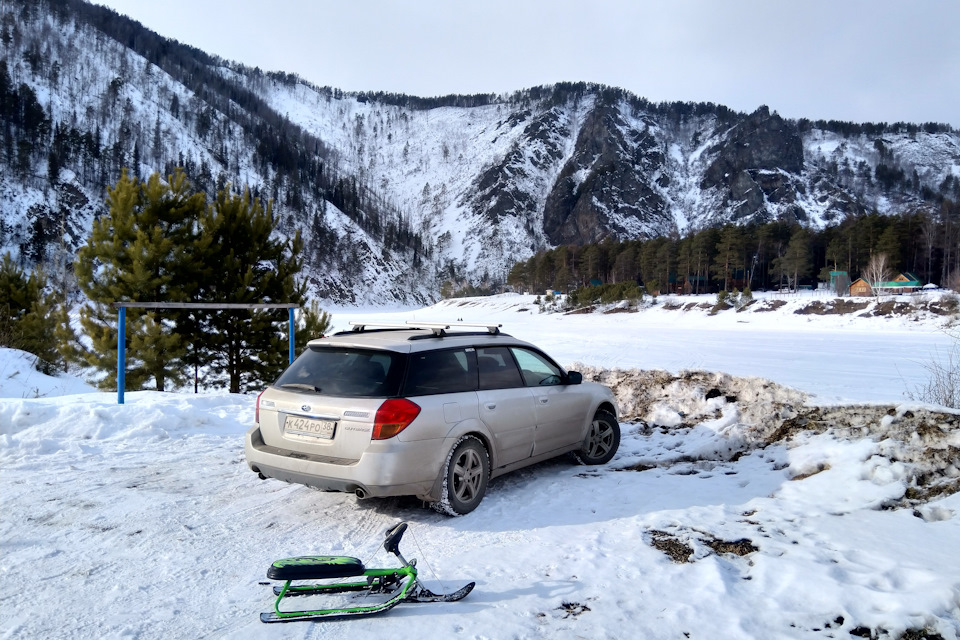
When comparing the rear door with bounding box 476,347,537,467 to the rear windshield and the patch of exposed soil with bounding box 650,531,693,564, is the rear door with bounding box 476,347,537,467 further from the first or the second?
the patch of exposed soil with bounding box 650,531,693,564

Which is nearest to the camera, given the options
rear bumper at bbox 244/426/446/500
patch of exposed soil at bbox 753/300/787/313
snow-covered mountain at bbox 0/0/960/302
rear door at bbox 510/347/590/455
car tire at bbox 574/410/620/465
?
rear bumper at bbox 244/426/446/500

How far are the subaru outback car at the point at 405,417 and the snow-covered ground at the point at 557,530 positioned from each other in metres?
0.39

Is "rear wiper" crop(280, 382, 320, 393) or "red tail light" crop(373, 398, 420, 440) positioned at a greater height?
"rear wiper" crop(280, 382, 320, 393)

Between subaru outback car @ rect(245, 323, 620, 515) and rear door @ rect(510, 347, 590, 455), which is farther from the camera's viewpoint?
rear door @ rect(510, 347, 590, 455)

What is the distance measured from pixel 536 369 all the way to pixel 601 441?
1347 millimetres

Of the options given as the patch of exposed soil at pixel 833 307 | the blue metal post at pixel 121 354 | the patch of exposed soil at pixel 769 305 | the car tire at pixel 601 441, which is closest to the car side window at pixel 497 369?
the car tire at pixel 601 441

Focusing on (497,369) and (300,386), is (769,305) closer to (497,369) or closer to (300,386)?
(497,369)

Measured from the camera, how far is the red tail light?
14.5ft

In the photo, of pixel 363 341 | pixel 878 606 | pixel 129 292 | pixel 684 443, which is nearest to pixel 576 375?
pixel 684 443

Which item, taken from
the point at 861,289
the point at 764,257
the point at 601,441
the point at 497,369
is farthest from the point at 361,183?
the point at 497,369

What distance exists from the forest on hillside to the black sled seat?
66.4 m

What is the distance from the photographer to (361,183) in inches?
7849

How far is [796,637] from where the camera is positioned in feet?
9.97

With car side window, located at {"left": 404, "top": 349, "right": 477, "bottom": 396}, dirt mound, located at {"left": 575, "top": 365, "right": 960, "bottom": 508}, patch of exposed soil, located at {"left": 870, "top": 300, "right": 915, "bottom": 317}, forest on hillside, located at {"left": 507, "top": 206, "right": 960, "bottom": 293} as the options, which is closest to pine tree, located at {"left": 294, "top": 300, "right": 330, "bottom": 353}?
dirt mound, located at {"left": 575, "top": 365, "right": 960, "bottom": 508}
